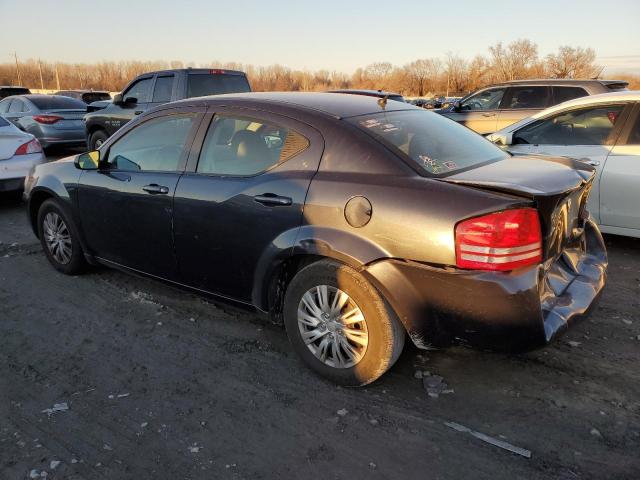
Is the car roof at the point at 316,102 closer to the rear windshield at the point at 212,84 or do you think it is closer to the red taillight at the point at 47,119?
the rear windshield at the point at 212,84

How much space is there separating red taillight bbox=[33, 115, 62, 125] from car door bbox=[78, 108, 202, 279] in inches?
358

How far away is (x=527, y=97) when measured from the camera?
926cm

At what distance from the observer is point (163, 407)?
9.30 feet

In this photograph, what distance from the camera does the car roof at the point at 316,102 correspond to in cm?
324

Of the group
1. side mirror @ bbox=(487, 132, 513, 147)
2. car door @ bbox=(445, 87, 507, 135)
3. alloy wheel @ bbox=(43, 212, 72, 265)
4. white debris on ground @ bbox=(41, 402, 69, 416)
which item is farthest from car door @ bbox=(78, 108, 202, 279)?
car door @ bbox=(445, 87, 507, 135)

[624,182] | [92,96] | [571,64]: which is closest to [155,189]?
[624,182]

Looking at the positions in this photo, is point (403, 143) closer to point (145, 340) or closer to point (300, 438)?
point (300, 438)

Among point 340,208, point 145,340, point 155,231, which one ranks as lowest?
point 145,340

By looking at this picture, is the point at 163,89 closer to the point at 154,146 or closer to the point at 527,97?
the point at 154,146

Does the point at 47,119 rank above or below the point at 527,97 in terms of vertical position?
below

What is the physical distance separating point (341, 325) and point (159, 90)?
826cm

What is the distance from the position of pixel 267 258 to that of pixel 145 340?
117cm

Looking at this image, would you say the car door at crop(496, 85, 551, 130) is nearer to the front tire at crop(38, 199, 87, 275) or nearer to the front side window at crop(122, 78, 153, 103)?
the front side window at crop(122, 78, 153, 103)

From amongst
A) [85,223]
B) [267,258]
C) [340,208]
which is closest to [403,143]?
[340,208]
